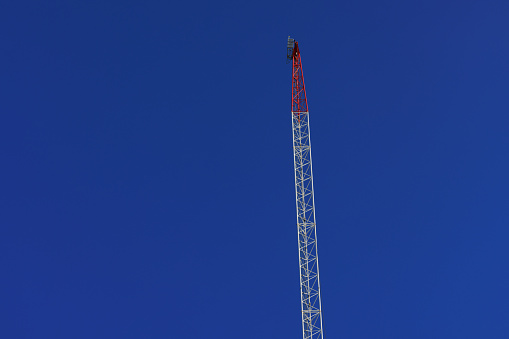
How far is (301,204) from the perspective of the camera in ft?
163

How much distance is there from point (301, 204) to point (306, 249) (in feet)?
15.1

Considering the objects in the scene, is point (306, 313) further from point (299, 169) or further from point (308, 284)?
point (299, 169)

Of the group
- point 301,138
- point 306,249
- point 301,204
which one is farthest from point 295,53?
point 306,249

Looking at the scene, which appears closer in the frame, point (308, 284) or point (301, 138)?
point (308, 284)

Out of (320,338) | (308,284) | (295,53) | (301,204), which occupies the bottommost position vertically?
(320,338)

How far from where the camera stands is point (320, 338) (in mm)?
45750

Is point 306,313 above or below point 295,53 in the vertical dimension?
below

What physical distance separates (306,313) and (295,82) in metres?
23.1

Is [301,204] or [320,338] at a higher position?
[301,204]

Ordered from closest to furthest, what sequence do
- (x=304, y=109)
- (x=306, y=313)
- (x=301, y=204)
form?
(x=306, y=313) → (x=301, y=204) → (x=304, y=109)

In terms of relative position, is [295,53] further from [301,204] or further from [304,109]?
[301,204]

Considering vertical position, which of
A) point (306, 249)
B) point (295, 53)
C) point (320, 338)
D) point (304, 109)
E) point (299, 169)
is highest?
point (295, 53)

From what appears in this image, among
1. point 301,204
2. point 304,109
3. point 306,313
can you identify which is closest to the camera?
point 306,313

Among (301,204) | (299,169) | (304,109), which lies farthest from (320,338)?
(304,109)
